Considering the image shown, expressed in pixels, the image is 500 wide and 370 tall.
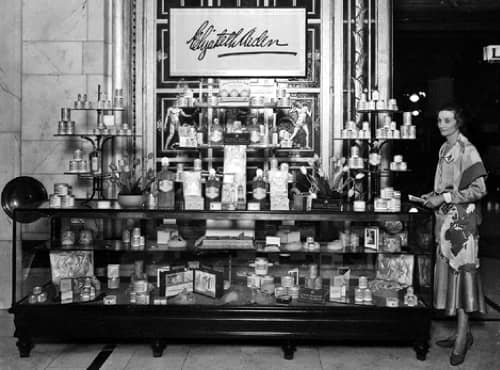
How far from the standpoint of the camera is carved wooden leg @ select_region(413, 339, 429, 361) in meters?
4.36

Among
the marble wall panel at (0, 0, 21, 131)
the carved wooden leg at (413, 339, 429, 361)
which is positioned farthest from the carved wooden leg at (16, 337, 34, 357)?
the carved wooden leg at (413, 339, 429, 361)

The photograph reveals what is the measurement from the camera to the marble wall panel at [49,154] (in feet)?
17.5

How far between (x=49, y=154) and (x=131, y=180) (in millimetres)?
815

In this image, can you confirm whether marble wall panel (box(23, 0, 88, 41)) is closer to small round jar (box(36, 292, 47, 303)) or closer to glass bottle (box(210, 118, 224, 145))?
glass bottle (box(210, 118, 224, 145))

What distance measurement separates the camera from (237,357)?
14.4 ft

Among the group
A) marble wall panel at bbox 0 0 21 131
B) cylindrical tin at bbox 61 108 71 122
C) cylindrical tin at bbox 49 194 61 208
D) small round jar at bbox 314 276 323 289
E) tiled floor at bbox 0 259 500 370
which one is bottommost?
tiled floor at bbox 0 259 500 370

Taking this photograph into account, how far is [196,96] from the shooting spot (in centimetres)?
547

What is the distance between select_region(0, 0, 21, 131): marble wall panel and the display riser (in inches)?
72.0

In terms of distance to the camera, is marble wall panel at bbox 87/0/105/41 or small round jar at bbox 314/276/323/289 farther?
marble wall panel at bbox 87/0/105/41

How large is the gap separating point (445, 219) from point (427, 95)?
164cm

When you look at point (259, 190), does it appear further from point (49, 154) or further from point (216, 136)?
point (49, 154)

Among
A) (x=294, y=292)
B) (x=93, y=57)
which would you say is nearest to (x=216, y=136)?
(x=93, y=57)

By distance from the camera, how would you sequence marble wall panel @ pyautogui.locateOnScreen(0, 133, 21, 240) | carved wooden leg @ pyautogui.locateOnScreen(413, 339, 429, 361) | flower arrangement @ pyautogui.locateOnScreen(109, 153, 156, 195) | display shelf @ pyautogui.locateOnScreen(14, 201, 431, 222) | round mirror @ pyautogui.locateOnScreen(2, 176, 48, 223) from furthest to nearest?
marble wall panel @ pyautogui.locateOnScreen(0, 133, 21, 240) → round mirror @ pyautogui.locateOnScreen(2, 176, 48, 223) → flower arrangement @ pyautogui.locateOnScreen(109, 153, 156, 195) → display shelf @ pyautogui.locateOnScreen(14, 201, 431, 222) → carved wooden leg @ pyautogui.locateOnScreen(413, 339, 429, 361)

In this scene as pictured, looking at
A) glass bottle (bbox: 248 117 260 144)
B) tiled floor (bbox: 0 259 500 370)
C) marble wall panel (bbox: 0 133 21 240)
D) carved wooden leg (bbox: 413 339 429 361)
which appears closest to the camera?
tiled floor (bbox: 0 259 500 370)
